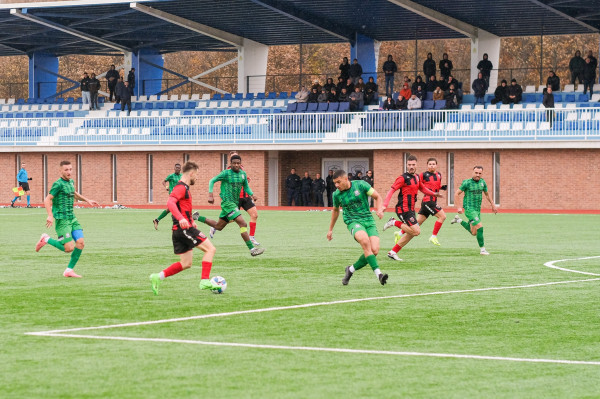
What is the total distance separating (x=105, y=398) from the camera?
278 inches

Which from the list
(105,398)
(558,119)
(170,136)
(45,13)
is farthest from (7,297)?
(45,13)

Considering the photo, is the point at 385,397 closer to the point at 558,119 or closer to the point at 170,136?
the point at 558,119

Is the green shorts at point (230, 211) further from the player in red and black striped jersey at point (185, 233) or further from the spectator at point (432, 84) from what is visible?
the spectator at point (432, 84)

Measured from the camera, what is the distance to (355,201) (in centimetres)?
1400

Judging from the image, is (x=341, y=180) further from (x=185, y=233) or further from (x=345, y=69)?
(x=345, y=69)

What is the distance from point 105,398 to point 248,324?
3.52 m

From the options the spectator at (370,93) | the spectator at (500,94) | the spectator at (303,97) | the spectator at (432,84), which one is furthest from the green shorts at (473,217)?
the spectator at (303,97)

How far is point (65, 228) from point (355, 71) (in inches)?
1321

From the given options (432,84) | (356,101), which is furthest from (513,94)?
(356,101)

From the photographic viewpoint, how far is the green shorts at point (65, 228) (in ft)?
50.5

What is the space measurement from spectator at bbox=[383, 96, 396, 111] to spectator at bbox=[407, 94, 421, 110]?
0.68m

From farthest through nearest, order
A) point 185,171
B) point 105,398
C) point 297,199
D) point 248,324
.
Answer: point 297,199 → point 185,171 → point 248,324 → point 105,398

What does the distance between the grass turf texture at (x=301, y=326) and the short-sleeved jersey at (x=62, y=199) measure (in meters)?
0.91

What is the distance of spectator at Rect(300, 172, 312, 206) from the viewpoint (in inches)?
1818
